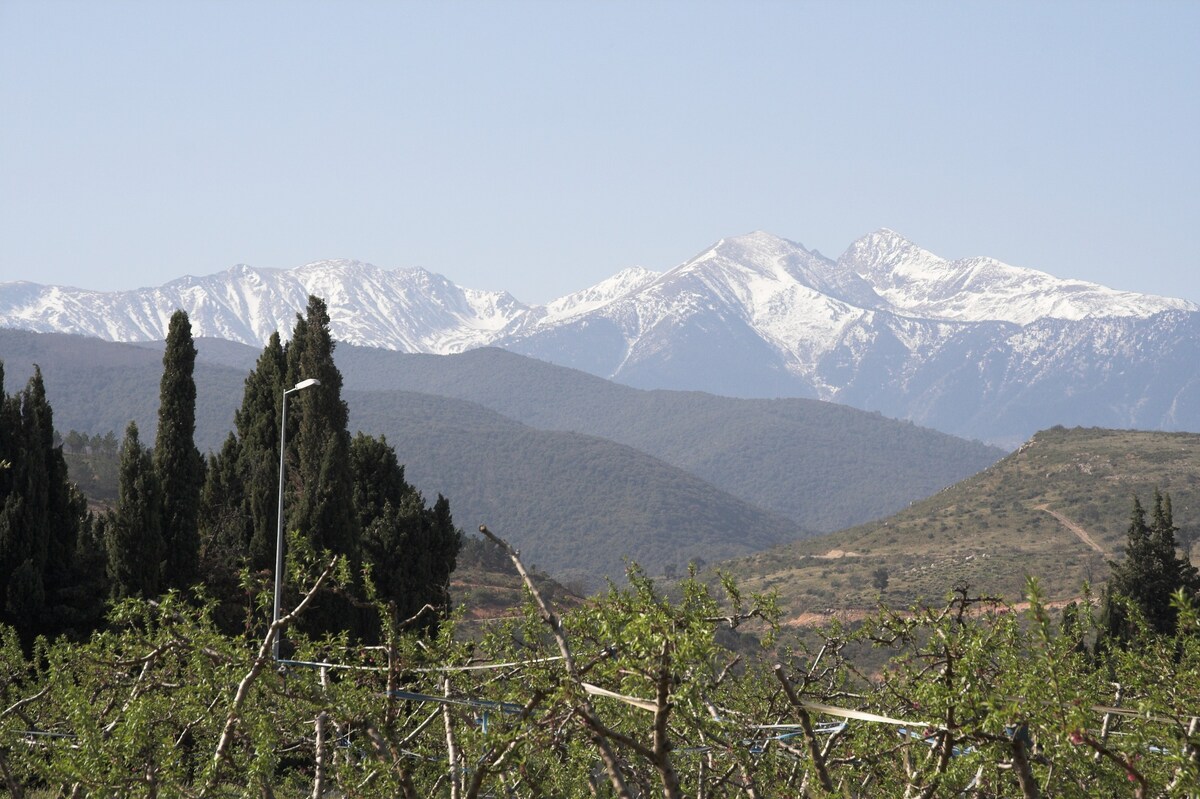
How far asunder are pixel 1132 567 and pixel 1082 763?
1069 inches

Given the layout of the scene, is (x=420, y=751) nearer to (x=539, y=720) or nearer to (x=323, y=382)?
(x=539, y=720)

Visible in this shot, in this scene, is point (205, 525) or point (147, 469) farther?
point (205, 525)

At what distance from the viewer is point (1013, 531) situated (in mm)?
76750

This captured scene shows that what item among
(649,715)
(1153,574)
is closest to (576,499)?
(1153,574)

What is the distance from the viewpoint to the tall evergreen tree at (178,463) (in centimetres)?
2414

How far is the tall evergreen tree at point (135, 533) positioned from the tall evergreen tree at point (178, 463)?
0.35 meters

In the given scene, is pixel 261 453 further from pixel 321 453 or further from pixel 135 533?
pixel 135 533

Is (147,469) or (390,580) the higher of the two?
(147,469)

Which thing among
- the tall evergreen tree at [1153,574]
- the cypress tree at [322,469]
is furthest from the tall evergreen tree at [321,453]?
the tall evergreen tree at [1153,574]

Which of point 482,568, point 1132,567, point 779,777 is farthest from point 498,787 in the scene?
point 482,568

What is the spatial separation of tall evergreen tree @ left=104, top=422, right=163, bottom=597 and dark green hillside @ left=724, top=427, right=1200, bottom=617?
132ft

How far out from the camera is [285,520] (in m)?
26.0

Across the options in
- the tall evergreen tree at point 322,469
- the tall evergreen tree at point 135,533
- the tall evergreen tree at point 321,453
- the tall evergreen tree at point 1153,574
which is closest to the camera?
the tall evergreen tree at point 135,533

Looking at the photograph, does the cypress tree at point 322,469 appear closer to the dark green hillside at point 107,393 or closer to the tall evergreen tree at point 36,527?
the tall evergreen tree at point 36,527
